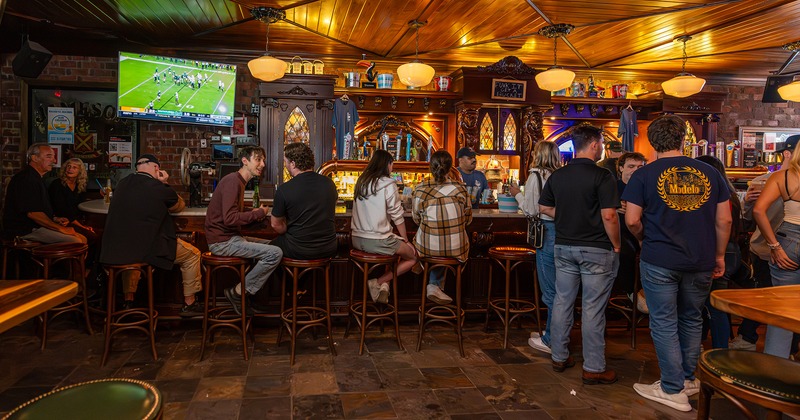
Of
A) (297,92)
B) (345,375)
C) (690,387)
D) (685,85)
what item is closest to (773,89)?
(685,85)

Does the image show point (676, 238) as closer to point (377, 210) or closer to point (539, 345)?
point (539, 345)

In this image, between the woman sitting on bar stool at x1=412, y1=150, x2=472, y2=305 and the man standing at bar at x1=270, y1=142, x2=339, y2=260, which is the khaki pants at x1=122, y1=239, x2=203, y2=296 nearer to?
the man standing at bar at x1=270, y1=142, x2=339, y2=260

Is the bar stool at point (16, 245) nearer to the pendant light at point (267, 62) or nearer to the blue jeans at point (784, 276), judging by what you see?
the pendant light at point (267, 62)

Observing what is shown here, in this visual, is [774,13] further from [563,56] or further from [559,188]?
[559,188]

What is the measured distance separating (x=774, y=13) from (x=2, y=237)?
8195 millimetres

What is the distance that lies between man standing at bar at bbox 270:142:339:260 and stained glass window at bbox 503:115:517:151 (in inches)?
203

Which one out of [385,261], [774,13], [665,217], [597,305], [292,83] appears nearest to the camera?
[665,217]

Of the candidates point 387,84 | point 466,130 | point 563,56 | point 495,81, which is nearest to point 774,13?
point 563,56

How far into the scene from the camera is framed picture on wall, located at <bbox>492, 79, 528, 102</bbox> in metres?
8.16

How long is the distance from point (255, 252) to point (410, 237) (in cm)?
150

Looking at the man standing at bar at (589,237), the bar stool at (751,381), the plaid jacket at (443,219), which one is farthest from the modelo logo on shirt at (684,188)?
the plaid jacket at (443,219)

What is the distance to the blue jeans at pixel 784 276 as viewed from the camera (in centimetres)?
325

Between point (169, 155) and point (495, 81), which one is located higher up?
point (495, 81)

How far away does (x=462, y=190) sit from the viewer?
4.16m
